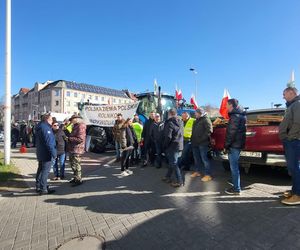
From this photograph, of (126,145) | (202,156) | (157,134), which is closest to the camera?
(202,156)

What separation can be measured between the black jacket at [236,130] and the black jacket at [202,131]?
127 cm

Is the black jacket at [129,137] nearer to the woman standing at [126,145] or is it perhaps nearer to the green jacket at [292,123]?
the woman standing at [126,145]

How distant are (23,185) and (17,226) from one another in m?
3.03

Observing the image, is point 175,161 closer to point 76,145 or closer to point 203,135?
point 203,135

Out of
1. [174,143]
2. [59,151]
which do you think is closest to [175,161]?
[174,143]

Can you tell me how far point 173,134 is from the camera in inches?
256

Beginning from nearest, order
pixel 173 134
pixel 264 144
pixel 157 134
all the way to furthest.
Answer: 1. pixel 264 144
2. pixel 173 134
3. pixel 157 134

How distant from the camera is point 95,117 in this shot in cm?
1433

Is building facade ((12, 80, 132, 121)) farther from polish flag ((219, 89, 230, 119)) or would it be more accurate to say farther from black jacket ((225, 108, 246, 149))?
black jacket ((225, 108, 246, 149))

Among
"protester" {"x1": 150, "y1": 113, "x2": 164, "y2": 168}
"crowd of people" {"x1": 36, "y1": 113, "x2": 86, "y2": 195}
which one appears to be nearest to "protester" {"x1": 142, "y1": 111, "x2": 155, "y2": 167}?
"protester" {"x1": 150, "y1": 113, "x2": 164, "y2": 168}

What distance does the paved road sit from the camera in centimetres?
379

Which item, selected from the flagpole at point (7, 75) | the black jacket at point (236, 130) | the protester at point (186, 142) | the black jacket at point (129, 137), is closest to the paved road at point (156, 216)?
the black jacket at point (236, 130)

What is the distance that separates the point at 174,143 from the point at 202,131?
0.91 m

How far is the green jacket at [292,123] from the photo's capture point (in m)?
4.73
